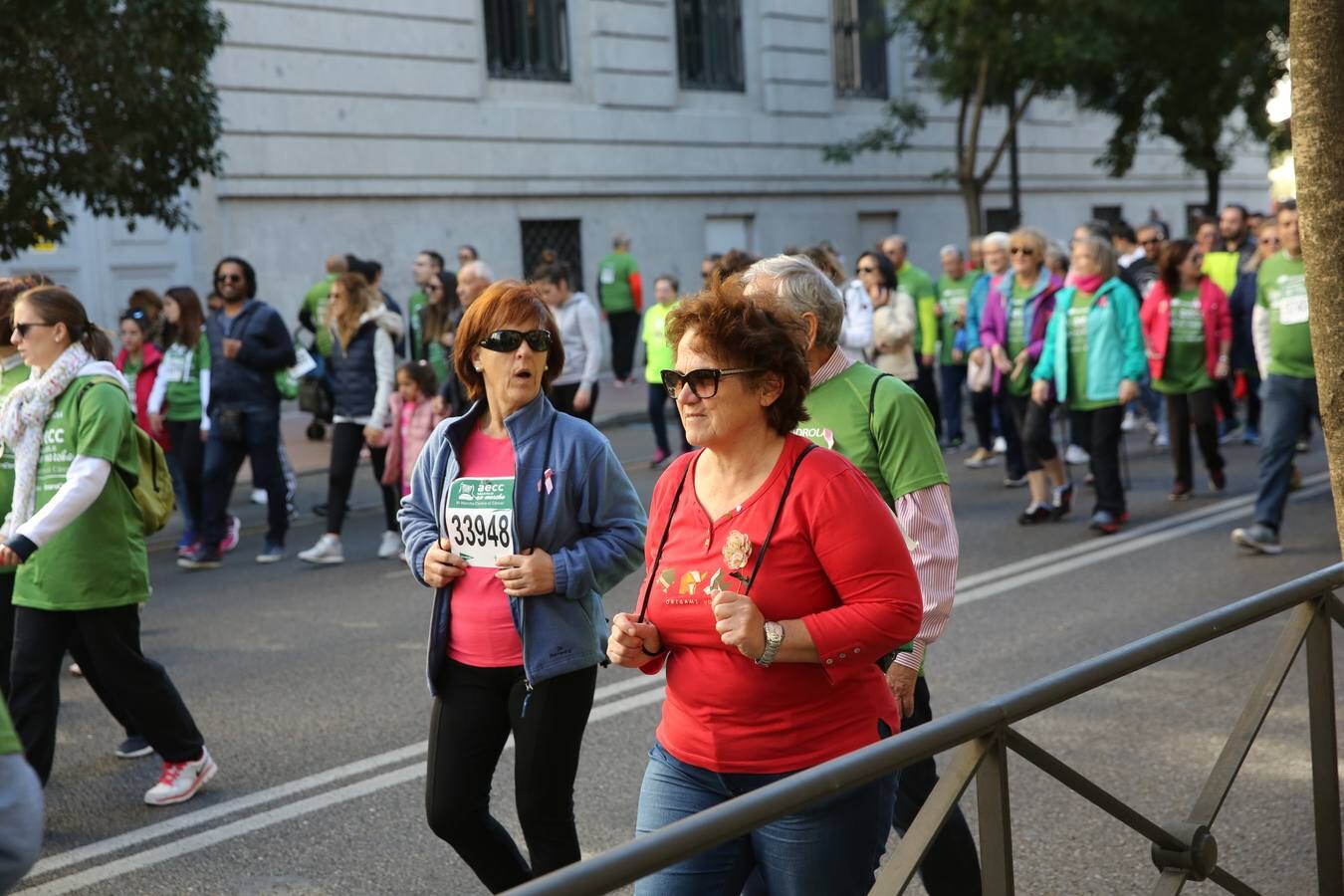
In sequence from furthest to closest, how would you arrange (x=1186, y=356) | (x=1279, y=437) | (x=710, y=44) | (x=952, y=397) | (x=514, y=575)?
(x=710, y=44)
(x=952, y=397)
(x=1186, y=356)
(x=1279, y=437)
(x=514, y=575)

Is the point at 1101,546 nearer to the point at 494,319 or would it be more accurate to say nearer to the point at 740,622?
the point at 494,319

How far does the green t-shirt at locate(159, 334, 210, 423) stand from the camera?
1066cm

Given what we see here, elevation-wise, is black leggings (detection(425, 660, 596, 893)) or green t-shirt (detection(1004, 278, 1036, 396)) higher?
green t-shirt (detection(1004, 278, 1036, 396))

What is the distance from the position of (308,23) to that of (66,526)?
1647 cm

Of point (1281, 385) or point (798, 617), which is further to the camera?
point (1281, 385)

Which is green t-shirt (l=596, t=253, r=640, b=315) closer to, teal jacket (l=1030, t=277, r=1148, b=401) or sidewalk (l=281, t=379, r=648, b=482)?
sidewalk (l=281, t=379, r=648, b=482)

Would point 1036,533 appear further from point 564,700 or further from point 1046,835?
point 564,700

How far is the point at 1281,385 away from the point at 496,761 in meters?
6.58

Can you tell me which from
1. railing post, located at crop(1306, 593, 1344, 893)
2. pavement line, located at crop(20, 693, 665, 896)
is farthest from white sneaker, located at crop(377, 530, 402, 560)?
railing post, located at crop(1306, 593, 1344, 893)

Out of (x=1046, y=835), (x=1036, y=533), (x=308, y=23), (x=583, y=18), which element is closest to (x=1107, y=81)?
(x=583, y=18)

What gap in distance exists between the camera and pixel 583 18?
24.3 m

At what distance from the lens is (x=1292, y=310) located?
9.25 metres

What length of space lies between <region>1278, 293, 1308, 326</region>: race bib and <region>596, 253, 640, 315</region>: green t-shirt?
14559mm

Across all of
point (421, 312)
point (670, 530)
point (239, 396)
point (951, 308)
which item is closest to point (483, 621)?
point (670, 530)
